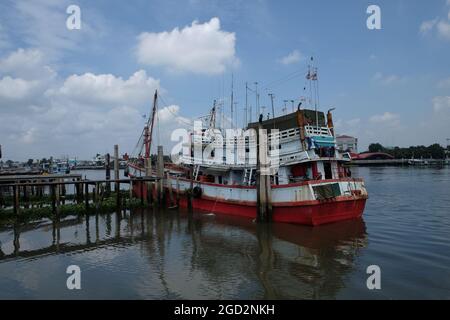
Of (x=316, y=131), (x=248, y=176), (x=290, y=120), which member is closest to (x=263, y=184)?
(x=248, y=176)

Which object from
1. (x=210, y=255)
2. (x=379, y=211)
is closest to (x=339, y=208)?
(x=379, y=211)

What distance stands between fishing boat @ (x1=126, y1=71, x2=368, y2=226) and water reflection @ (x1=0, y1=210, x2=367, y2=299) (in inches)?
46.7

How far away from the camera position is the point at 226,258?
1402cm

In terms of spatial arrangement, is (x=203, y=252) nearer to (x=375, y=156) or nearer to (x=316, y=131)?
(x=316, y=131)

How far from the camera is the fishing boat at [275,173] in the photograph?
19656 mm

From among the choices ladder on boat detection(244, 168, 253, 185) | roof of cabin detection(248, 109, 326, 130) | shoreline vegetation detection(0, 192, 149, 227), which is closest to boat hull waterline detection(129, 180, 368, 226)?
ladder on boat detection(244, 168, 253, 185)

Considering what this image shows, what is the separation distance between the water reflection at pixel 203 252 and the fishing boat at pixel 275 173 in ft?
3.89

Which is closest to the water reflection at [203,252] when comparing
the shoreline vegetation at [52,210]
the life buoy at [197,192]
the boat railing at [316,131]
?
the shoreline vegetation at [52,210]

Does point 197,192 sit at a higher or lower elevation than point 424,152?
lower

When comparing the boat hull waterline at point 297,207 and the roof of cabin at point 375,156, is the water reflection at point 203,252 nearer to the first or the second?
the boat hull waterline at point 297,207

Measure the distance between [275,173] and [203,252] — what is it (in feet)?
29.7

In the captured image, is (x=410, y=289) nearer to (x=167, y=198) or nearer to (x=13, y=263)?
(x=13, y=263)

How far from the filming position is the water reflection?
35.0 ft
